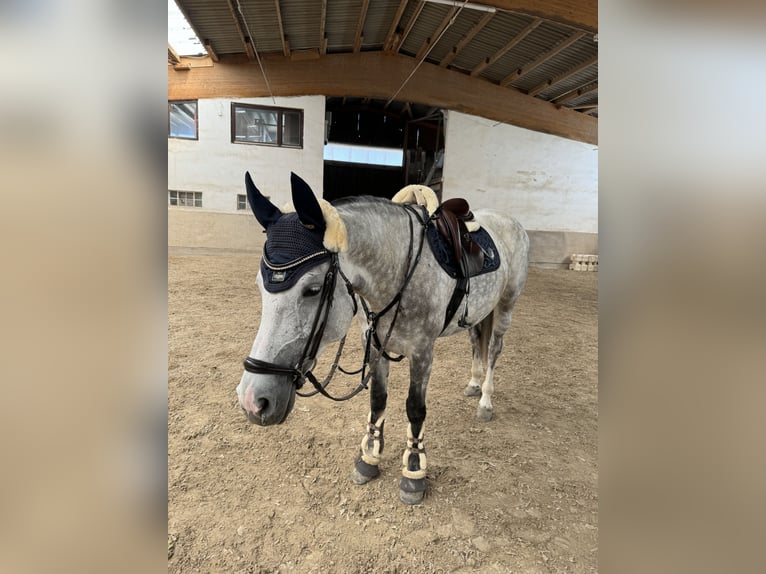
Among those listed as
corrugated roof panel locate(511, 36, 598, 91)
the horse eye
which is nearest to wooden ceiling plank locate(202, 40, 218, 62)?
corrugated roof panel locate(511, 36, 598, 91)

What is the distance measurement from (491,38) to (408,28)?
5.67 ft

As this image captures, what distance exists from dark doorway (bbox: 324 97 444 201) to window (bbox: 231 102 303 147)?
3.33m

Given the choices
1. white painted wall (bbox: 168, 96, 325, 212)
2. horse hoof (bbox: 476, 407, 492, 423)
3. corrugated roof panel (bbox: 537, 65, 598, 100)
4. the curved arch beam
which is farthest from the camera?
white painted wall (bbox: 168, 96, 325, 212)

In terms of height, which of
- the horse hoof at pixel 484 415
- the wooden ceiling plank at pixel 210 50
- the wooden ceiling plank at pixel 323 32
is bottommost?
the horse hoof at pixel 484 415

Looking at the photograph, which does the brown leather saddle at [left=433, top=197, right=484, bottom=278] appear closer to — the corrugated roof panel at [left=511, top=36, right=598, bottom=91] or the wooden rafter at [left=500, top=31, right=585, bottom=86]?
the wooden rafter at [left=500, top=31, right=585, bottom=86]

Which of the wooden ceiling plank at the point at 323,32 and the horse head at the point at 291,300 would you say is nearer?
the horse head at the point at 291,300

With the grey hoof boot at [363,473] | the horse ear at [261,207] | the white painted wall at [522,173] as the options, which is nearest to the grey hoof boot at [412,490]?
the grey hoof boot at [363,473]

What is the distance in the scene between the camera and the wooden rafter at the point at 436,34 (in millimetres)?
6739

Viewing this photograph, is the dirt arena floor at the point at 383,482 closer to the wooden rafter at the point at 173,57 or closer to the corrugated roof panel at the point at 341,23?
the corrugated roof panel at the point at 341,23

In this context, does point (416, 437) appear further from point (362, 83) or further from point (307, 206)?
point (362, 83)

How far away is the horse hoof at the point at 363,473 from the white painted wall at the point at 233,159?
801 centimetres

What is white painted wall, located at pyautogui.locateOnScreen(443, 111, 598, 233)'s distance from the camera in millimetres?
10180

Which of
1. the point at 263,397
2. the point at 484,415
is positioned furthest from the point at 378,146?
the point at 263,397
